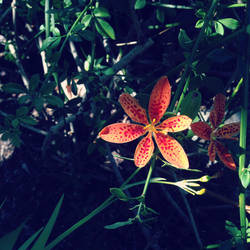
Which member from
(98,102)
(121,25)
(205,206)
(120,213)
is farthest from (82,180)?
(121,25)

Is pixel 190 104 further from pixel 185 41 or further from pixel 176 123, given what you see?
pixel 185 41

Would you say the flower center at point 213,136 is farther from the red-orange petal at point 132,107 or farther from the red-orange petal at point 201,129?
the red-orange petal at point 132,107

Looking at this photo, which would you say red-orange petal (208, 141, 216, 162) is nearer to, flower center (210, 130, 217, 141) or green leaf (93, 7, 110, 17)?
flower center (210, 130, 217, 141)

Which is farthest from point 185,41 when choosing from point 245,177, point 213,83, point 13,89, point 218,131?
point 13,89

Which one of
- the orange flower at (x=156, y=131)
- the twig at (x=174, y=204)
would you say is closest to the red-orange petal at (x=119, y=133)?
the orange flower at (x=156, y=131)

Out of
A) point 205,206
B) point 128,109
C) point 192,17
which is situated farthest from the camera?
point 205,206

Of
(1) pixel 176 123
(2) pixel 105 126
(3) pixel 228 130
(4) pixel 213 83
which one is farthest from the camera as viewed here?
(2) pixel 105 126

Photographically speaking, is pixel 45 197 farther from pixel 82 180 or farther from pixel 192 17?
pixel 192 17
